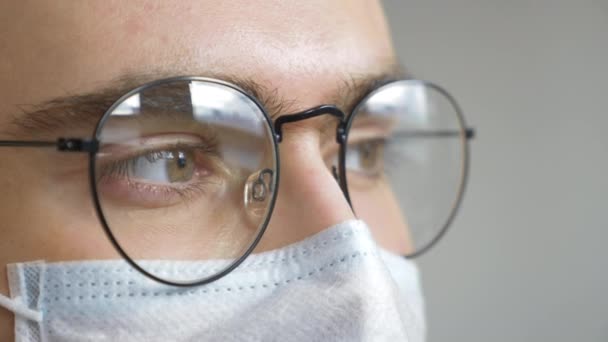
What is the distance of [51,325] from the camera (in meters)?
0.84

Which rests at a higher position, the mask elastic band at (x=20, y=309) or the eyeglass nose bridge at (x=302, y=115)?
the eyeglass nose bridge at (x=302, y=115)

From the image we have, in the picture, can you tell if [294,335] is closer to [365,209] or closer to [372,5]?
[365,209]

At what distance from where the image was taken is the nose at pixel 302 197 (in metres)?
0.89

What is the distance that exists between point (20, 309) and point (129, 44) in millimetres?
357

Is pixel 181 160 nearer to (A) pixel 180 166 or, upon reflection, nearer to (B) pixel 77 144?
(A) pixel 180 166

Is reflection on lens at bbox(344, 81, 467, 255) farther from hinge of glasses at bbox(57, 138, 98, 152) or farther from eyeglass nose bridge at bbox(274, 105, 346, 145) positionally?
hinge of glasses at bbox(57, 138, 98, 152)

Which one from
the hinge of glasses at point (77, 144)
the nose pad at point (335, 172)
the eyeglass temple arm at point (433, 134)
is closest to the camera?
the hinge of glasses at point (77, 144)

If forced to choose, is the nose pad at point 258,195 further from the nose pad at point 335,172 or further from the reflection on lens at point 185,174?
the nose pad at point 335,172

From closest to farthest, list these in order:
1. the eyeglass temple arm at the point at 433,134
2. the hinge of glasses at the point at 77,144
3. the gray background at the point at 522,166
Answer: the hinge of glasses at the point at 77,144 → the eyeglass temple arm at the point at 433,134 → the gray background at the point at 522,166

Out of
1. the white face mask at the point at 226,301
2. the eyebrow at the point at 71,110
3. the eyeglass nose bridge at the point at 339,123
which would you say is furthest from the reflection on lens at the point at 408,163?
the eyebrow at the point at 71,110

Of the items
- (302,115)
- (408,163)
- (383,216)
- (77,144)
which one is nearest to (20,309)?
(77,144)

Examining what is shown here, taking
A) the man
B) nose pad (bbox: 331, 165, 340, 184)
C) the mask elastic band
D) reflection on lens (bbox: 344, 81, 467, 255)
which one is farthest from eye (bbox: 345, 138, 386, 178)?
the mask elastic band

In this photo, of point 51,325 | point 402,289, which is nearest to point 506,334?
point 402,289

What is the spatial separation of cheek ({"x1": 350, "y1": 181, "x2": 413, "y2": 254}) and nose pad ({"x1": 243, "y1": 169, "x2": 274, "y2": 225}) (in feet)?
0.84
